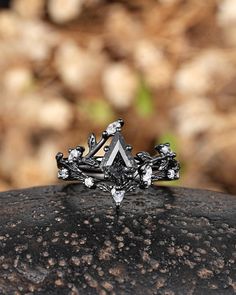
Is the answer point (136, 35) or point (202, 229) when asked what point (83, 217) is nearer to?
point (202, 229)

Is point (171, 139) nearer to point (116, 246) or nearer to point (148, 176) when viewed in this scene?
point (148, 176)

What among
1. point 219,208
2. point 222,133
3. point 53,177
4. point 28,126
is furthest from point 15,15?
point 219,208

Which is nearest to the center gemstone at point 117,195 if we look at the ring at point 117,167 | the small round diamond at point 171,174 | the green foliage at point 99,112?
the ring at point 117,167

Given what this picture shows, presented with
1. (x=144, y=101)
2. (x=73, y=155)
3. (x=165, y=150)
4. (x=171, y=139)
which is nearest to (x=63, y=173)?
(x=73, y=155)

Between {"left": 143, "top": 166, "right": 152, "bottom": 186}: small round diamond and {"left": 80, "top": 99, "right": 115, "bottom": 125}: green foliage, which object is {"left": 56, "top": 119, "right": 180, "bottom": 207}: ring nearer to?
{"left": 143, "top": 166, "right": 152, "bottom": 186}: small round diamond

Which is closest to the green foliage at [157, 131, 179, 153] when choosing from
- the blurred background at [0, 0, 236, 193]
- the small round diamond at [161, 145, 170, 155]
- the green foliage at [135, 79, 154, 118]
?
the blurred background at [0, 0, 236, 193]

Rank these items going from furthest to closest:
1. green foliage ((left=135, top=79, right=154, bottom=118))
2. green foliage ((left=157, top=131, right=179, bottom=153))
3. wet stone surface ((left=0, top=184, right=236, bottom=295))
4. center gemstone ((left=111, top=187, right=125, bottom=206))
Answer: green foliage ((left=135, top=79, right=154, bottom=118)), green foliage ((left=157, top=131, right=179, bottom=153)), center gemstone ((left=111, top=187, right=125, bottom=206)), wet stone surface ((left=0, top=184, right=236, bottom=295))
